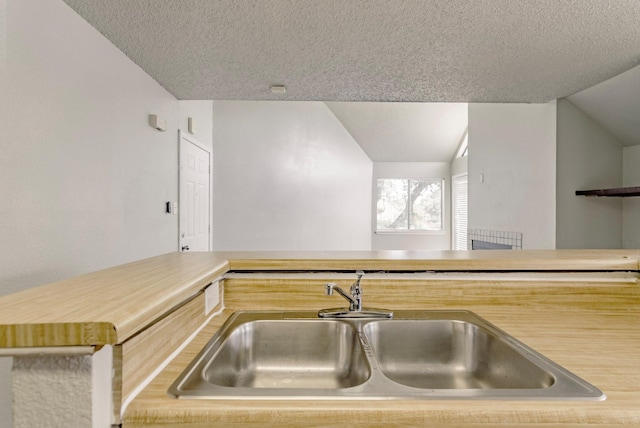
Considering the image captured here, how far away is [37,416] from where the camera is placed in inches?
23.3

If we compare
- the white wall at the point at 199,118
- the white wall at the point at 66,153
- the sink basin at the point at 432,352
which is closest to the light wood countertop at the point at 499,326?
the sink basin at the point at 432,352

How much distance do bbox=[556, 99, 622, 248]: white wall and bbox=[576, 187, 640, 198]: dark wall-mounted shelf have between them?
87 millimetres

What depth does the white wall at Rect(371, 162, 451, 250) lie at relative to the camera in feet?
23.6

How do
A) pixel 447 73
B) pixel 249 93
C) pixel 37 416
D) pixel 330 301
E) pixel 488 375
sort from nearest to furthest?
1. pixel 37 416
2. pixel 488 375
3. pixel 330 301
4. pixel 447 73
5. pixel 249 93

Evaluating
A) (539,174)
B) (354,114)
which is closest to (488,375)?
(539,174)

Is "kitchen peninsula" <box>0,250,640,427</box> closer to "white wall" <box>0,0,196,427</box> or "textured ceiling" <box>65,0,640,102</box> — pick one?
"white wall" <box>0,0,196,427</box>

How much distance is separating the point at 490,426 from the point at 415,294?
2.31 feet

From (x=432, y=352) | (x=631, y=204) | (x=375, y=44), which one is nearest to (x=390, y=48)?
(x=375, y=44)

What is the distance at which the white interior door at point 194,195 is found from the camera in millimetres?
3867

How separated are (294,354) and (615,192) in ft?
10.3

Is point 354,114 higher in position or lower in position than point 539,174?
higher

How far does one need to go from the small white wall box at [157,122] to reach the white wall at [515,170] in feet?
11.1

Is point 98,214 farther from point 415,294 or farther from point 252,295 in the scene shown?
point 415,294

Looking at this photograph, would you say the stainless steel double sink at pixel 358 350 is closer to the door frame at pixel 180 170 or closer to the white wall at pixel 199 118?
the door frame at pixel 180 170
